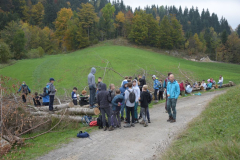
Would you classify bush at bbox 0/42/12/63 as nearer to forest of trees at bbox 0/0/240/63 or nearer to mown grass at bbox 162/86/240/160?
forest of trees at bbox 0/0/240/63

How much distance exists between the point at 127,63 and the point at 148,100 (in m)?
28.4

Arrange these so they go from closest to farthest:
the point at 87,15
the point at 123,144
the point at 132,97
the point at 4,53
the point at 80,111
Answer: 1. the point at 123,144
2. the point at 132,97
3. the point at 80,111
4. the point at 4,53
5. the point at 87,15

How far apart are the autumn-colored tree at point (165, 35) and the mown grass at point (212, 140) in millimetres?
55145

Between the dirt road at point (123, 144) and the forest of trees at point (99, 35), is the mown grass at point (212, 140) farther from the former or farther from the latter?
the forest of trees at point (99, 35)

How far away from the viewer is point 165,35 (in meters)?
62.5

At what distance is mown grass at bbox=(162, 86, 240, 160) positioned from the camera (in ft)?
15.0

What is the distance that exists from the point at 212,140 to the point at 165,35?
60.0 m

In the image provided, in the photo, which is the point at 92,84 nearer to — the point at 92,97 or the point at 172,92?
the point at 92,97

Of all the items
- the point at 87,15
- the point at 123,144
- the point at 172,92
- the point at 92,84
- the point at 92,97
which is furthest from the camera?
the point at 87,15

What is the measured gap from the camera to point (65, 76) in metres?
29.2

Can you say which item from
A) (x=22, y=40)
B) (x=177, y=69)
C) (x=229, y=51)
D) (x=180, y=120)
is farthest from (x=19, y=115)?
(x=229, y=51)

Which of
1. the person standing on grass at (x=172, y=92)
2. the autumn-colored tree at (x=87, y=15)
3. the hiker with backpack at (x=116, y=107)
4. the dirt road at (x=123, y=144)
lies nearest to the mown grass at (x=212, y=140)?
the dirt road at (x=123, y=144)

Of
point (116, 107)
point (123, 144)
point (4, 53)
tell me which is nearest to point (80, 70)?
point (4, 53)

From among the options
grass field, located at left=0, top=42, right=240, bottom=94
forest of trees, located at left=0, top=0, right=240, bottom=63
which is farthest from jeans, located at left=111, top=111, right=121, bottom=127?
forest of trees, located at left=0, top=0, right=240, bottom=63
